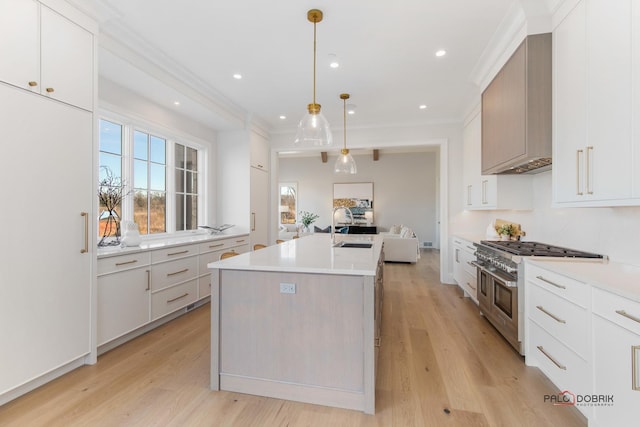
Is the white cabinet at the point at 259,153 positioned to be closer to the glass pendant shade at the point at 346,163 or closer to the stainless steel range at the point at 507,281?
the glass pendant shade at the point at 346,163

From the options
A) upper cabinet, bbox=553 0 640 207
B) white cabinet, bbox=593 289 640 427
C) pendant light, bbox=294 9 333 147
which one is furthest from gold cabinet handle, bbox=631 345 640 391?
pendant light, bbox=294 9 333 147

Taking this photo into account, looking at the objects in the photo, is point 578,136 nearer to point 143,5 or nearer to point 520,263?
point 520,263

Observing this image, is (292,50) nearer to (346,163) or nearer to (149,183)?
(346,163)

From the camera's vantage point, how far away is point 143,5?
7.39 ft

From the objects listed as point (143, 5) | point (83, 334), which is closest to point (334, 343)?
point (83, 334)

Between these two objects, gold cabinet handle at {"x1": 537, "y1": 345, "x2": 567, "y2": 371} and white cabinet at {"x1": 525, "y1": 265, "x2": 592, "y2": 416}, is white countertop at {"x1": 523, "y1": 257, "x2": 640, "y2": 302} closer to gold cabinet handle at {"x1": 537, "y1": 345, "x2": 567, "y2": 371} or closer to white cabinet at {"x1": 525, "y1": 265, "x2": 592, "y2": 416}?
white cabinet at {"x1": 525, "y1": 265, "x2": 592, "y2": 416}

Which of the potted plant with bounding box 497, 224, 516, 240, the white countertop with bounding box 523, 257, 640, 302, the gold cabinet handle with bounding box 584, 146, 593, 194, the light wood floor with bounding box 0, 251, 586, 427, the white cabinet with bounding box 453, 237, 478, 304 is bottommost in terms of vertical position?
the light wood floor with bounding box 0, 251, 586, 427

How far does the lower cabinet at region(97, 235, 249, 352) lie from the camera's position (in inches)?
96.5

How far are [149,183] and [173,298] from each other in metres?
1.51

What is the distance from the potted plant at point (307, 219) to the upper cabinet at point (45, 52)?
300 inches

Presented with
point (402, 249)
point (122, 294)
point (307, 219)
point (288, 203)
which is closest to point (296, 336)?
point (122, 294)

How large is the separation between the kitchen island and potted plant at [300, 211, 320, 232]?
760 cm

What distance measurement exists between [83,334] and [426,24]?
366 cm

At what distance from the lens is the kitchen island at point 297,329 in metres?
1.75
